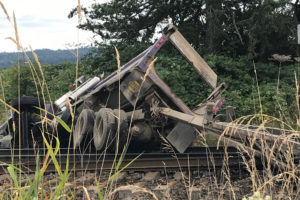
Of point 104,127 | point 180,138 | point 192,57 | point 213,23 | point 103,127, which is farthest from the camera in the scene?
point 213,23

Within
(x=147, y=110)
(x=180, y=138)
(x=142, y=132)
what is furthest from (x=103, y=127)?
(x=180, y=138)

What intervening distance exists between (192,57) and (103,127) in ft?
6.29

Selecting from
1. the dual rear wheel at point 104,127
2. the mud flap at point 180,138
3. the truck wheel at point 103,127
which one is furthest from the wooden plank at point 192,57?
the truck wheel at point 103,127

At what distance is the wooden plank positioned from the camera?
7.56 metres

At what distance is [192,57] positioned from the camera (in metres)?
7.76

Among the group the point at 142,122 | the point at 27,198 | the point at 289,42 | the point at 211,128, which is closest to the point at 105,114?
the point at 142,122

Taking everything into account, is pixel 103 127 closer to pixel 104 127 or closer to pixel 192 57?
pixel 104 127

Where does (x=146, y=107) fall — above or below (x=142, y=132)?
above

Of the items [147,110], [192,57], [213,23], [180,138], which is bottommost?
[180,138]

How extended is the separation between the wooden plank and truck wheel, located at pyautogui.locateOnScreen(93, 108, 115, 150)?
157 cm

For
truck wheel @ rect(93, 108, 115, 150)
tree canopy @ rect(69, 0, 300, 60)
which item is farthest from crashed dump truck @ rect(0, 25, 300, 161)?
tree canopy @ rect(69, 0, 300, 60)

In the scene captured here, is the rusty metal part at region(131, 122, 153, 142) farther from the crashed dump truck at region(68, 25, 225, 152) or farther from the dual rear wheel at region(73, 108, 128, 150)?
the dual rear wheel at region(73, 108, 128, 150)

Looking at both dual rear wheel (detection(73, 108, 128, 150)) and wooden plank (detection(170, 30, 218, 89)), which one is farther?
wooden plank (detection(170, 30, 218, 89))

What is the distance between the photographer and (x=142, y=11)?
57.6 feet
